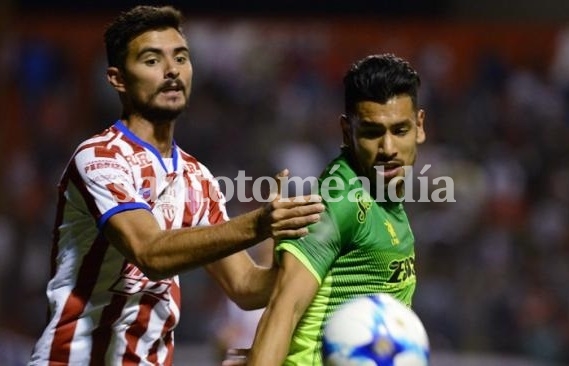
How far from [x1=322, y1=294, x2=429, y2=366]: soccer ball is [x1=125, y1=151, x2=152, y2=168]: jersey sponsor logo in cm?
108

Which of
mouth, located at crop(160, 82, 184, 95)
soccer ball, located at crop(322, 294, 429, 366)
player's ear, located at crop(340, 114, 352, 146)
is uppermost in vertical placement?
mouth, located at crop(160, 82, 184, 95)

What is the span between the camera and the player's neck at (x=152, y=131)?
4488 mm

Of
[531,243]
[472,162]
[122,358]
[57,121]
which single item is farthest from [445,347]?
[122,358]

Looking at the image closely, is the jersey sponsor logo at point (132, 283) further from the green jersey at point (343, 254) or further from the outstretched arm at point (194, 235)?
the green jersey at point (343, 254)

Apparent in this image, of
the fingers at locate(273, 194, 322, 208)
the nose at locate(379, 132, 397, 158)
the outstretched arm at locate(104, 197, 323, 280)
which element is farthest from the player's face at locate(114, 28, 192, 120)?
the fingers at locate(273, 194, 322, 208)

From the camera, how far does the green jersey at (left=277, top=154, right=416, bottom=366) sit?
388cm

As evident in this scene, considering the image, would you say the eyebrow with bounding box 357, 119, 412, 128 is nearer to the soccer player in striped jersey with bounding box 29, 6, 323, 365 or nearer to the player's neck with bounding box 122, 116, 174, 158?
the soccer player in striped jersey with bounding box 29, 6, 323, 365

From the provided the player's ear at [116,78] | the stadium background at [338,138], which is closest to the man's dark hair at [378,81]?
the player's ear at [116,78]

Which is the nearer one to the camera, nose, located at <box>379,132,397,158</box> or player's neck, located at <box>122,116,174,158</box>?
nose, located at <box>379,132,397,158</box>

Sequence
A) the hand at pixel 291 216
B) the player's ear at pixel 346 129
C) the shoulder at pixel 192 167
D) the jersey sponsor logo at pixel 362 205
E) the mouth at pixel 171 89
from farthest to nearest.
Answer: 1. the shoulder at pixel 192 167
2. the mouth at pixel 171 89
3. the player's ear at pixel 346 129
4. the jersey sponsor logo at pixel 362 205
5. the hand at pixel 291 216

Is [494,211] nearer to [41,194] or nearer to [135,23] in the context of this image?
[41,194]

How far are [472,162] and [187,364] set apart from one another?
4.03m

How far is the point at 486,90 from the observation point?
12.7 meters

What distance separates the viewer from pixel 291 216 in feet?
11.5
